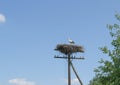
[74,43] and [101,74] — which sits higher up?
[74,43]

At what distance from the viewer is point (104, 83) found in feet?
53.9

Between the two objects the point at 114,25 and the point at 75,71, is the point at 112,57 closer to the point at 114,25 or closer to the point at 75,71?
the point at 114,25

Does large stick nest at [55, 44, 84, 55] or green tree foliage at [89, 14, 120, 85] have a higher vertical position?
large stick nest at [55, 44, 84, 55]

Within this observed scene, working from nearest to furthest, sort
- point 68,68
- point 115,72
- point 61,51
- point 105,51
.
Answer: point 115,72 < point 105,51 < point 61,51 < point 68,68

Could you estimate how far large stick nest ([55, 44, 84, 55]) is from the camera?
56.6 meters

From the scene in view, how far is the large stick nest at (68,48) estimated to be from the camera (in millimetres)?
56575

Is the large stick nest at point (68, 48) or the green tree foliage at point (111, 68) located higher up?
the large stick nest at point (68, 48)

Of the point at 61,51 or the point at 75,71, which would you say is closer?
the point at 61,51

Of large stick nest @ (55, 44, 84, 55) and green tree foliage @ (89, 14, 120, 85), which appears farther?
large stick nest @ (55, 44, 84, 55)

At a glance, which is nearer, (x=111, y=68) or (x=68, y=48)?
(x=111, y=68)

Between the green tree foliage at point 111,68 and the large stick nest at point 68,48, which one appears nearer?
the green tree foliage at point 111,68

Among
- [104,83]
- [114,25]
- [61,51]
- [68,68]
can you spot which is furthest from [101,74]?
[68,68]

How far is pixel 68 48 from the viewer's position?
57.7m

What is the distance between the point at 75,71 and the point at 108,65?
47.6m
